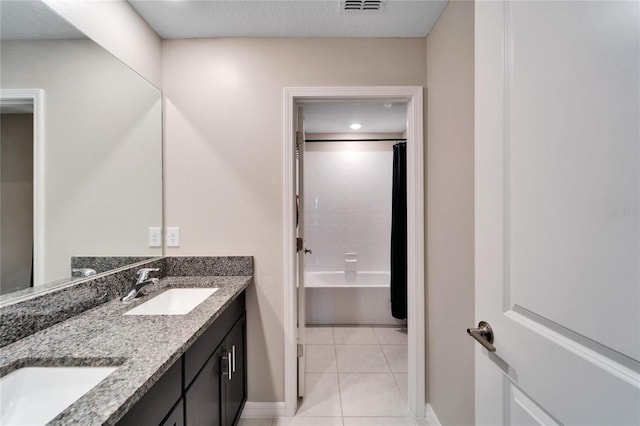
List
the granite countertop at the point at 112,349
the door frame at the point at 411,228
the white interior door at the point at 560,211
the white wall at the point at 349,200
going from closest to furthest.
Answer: the white interior door at the point at 560,211 → the granite countertop at the point at 112,349 → the door frame at the point at 411,228 → the white wall at the point at 349,200

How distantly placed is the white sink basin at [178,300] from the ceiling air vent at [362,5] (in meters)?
1.76

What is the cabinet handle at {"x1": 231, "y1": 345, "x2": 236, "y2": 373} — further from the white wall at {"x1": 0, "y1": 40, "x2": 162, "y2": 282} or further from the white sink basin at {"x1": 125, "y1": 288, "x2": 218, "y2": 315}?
the white wall at {"x1": 0, "y1": 40, "x2": 162, "y2": 282}

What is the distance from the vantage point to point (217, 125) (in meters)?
1.77

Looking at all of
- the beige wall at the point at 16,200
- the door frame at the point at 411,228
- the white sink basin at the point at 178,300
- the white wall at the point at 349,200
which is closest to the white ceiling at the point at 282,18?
the door frame at the point at 411,228

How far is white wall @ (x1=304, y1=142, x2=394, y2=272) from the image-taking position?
379 cm

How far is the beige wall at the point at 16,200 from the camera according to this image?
92 cm

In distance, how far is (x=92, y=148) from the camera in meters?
1.31

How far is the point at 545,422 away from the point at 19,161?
177cm

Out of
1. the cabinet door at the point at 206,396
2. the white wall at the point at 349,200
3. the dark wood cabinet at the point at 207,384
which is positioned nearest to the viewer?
the dark wood cabinet at the point at 207,384

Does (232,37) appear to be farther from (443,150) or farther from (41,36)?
(443,150)

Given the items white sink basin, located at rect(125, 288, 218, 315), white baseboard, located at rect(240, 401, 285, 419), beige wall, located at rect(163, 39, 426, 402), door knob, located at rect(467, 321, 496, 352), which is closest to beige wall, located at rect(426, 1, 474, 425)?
beige wall, located at rect(163, 39, 426, 402)

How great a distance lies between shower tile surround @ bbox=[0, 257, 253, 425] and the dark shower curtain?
2085 millimetres

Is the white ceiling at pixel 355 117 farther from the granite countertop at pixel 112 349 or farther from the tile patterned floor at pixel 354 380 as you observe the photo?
the tile patterned floor at pixel 354 380

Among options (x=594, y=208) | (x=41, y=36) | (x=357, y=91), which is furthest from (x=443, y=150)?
(x=41, y=36)
